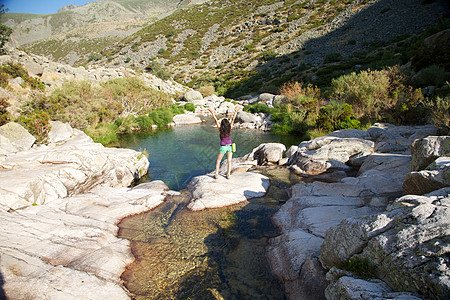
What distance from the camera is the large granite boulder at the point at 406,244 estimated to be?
235 cm

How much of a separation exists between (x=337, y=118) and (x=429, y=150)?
1133 centimetres

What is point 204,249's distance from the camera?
218 inches

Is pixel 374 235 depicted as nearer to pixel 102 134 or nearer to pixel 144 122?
pixel 102 134

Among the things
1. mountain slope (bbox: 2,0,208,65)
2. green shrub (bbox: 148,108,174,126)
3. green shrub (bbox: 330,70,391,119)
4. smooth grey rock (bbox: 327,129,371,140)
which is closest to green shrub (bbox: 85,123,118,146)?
green shrub (bbox: 148,108,174,126)

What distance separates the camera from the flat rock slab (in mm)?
7676

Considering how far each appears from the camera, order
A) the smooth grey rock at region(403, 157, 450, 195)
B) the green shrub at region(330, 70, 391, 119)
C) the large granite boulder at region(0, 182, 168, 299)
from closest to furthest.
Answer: the large granite boulder at region(0, 182, 168, 299) → the smooth grey rock at region(403, 157, 450, 195) → the green shrub at region(330, 70, 391, 119)

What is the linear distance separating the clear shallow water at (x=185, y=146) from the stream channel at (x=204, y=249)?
81.7 inches

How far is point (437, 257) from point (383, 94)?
16.4 m

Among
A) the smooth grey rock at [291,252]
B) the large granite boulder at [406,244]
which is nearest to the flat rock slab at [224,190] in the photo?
the smooth grey rock at [291,252]

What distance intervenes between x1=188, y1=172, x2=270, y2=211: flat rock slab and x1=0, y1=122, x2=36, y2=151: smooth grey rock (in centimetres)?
804

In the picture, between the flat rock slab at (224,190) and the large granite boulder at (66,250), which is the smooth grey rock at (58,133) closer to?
the large granite boulder at (66,250)

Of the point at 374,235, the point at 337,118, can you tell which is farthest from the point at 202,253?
the point at 337,118

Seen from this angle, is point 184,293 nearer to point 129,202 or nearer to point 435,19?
point 129,202

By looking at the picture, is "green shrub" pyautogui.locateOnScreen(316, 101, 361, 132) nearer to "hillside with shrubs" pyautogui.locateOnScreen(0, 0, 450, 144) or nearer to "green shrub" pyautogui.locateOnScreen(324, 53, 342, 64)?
"hillside with shrubs" pyautogui.locateOnScreen(0, 0, 450, 144)
